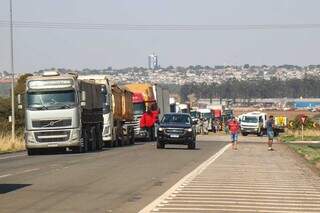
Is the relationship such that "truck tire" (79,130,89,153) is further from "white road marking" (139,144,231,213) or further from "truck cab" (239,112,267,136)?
"truck cab" (239,112,267,136)

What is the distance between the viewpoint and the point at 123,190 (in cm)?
1695

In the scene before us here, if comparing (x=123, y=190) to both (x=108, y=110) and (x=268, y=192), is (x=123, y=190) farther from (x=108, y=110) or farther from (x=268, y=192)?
(x=108, y=110)

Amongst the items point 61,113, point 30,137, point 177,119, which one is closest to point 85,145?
point 61,113

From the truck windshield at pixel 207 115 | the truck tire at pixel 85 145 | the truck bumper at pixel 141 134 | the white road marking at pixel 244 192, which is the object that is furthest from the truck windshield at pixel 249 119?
the white road marking at pixel 244 192

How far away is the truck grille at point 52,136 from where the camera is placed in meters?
34.9

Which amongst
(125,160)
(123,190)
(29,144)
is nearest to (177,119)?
(29,144)

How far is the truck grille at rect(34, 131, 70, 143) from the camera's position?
34.9 metres

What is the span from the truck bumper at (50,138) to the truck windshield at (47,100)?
120 cm

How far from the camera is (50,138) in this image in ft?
115

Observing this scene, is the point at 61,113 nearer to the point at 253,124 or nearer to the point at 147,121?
the point at 147,121

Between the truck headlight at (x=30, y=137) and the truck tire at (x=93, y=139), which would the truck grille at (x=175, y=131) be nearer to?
the truck tire at (x=93, y=139)

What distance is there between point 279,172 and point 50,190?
30.6ft

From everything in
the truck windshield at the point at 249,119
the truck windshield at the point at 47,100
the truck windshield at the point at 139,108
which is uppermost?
the truck windshield at the point at 47,100

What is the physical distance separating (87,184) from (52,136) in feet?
55.3
